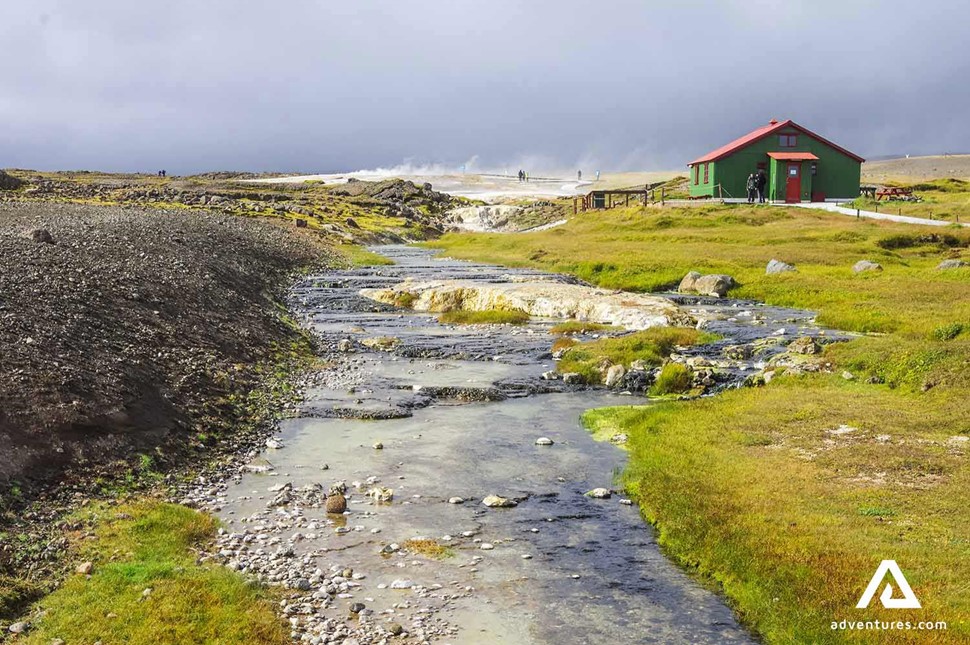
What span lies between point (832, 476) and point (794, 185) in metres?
84.7

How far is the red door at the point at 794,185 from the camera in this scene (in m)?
94.8

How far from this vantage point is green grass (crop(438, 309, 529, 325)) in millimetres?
43125

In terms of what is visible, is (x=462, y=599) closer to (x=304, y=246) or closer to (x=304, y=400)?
(x=304, y=400)

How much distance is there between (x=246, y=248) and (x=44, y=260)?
1228 inches

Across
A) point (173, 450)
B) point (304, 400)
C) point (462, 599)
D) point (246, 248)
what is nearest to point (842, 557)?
point (462, 599)

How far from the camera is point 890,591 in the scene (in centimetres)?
1248

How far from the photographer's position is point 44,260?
32.6 metres

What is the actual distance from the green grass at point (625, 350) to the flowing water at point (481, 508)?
43.5 inches

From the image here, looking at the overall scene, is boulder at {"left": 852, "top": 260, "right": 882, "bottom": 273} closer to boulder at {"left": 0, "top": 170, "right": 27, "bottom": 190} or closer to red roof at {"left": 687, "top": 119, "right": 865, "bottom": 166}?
red roof at {"left": 687, "top": 119, "right": 865, "bottom": 166}

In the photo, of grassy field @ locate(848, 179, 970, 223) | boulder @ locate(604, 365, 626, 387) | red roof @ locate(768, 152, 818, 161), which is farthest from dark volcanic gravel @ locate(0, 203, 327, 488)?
red roof @ locate(768, 152, 818, 161)

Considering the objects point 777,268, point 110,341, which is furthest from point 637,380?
point 777,268

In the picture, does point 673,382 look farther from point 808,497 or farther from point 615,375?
point 808,497

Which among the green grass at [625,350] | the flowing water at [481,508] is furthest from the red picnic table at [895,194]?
the green grass at [625,350]

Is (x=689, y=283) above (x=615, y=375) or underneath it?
above
